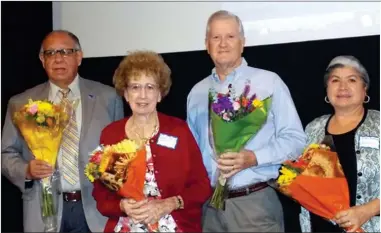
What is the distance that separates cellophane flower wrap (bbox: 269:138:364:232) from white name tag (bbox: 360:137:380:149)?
0.99 feet

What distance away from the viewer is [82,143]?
3.24 m

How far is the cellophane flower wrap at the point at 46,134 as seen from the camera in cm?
292

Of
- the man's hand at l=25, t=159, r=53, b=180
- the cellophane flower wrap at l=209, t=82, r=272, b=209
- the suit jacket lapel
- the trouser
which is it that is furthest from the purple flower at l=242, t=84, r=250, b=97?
the man's hand at l=25, t=159, r=53, b=180

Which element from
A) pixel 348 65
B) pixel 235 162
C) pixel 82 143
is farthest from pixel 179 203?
pixel 348 65

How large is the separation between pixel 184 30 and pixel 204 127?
2.77 ft

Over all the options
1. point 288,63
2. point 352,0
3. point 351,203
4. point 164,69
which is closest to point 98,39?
point 164,69

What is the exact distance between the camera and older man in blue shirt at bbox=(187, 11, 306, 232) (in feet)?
9.58

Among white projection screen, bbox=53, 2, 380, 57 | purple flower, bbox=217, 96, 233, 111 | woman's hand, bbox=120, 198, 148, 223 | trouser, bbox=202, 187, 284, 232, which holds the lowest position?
trouser, bbox=202, 187, 284, 232

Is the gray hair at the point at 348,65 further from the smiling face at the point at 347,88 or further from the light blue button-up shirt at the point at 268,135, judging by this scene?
the light blue button-up shirt at the point at 268,135

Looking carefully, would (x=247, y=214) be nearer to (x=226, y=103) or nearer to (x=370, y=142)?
(x=226, y=103)

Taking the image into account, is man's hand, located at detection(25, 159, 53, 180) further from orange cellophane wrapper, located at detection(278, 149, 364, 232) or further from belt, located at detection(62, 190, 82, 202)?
orange cellophane wrapper, located at detection(278, 149, 364, 232)

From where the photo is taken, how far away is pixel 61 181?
3.17 metres

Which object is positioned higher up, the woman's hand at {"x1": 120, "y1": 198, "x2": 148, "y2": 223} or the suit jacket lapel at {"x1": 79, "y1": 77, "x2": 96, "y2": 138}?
the suit jacket lapel at {"x1": 79, "y1": 77, "x2": 96, "y2": 138}

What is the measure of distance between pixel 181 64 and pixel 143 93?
0.87 meters
